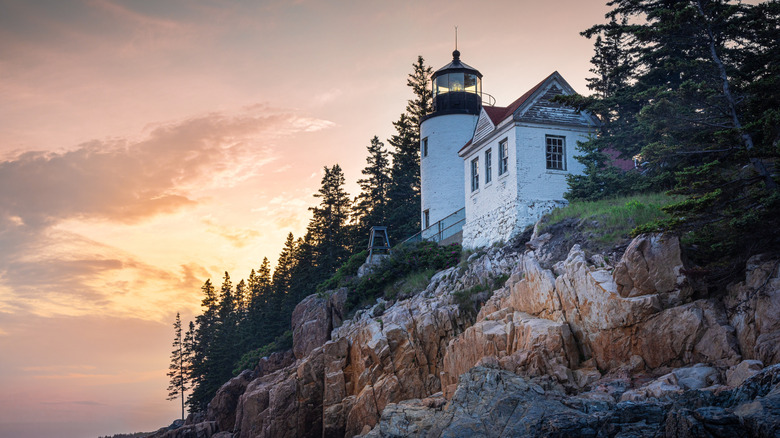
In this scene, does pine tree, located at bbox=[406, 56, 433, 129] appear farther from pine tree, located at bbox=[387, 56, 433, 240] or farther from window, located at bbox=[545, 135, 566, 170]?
window, located at bbox=[545, 135, 566, 170]

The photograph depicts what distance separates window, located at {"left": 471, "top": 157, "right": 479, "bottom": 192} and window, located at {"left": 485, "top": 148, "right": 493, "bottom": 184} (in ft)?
3.87

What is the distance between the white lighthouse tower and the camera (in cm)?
3894

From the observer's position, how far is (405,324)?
26297 millimetres

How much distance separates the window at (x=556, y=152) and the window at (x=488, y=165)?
2.85 metres

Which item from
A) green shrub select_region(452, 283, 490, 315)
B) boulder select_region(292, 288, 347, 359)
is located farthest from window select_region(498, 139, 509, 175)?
boulder select_region(292, 288, 347, 359)

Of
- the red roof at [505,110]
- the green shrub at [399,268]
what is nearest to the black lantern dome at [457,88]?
the red roof at [505,110]

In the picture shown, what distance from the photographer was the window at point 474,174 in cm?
3247

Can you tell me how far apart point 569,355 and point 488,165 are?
14298 mm

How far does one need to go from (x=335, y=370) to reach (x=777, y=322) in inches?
690

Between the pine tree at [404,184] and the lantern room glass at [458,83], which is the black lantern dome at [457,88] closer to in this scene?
the lantern room glass at [458,83]

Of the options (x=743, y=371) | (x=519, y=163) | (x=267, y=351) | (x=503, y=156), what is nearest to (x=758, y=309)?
(x=743, y=371)

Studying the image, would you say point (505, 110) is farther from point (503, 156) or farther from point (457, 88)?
point (457, 88)

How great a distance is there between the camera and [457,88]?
41.0 meters

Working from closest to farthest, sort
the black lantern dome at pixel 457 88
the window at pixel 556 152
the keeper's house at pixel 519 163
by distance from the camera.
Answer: the keeper's house at pixel 519 163 < the window at pixel 556 152 < the black lantern dome at pixel 457 88
